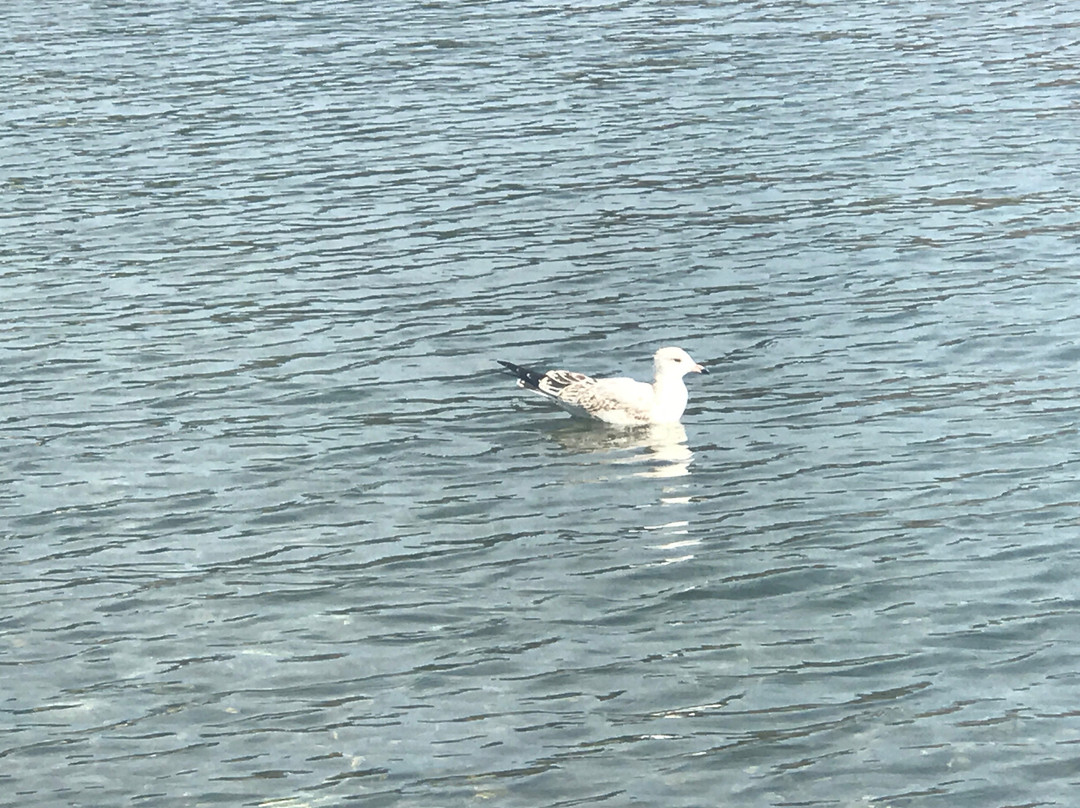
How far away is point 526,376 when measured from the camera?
19.7 meters

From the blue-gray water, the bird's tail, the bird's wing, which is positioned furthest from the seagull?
the blue-gray water

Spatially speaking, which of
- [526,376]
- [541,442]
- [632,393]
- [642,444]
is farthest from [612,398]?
[526,376]

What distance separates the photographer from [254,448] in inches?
726

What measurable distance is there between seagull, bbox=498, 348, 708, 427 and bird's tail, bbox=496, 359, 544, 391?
14 cm

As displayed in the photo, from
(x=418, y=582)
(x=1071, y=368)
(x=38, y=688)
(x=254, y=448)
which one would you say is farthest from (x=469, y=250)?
(x=38, y=688)

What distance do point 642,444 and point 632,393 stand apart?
23.1 inches

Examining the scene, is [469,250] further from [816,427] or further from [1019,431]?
[1019,431]

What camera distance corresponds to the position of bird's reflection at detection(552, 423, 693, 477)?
59.6 ft

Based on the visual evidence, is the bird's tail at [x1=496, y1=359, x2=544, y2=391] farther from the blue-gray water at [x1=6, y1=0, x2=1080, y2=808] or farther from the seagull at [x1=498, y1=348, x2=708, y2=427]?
the blue-gray water at [x1=6, y1=0, x2=1080, y2=808]

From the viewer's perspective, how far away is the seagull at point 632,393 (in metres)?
19.1

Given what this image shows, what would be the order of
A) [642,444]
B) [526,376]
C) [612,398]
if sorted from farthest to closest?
[526,376]
[612,398]
[642,444]

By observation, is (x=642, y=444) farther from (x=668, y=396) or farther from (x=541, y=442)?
(x=541, y=442)

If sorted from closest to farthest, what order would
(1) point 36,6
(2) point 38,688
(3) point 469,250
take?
1. (2) point 38,688
2. (3) point 469,250
3. (1) point 36,6

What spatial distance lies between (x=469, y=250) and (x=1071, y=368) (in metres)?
9.40
